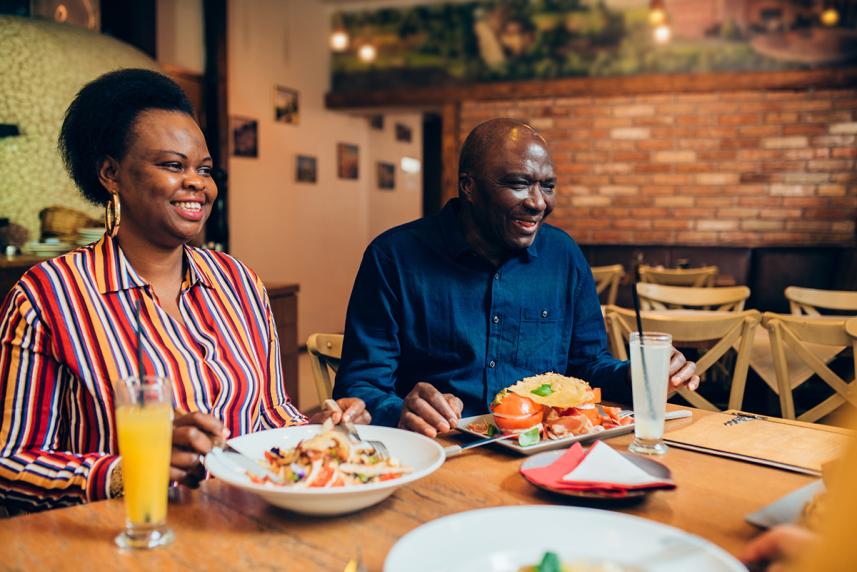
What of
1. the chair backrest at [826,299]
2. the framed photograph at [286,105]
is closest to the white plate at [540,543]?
the chair backrest at [826,299]

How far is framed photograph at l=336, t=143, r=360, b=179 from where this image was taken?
8.36 metres

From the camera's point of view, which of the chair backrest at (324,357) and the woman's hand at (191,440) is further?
the chair backrest at (324,357)

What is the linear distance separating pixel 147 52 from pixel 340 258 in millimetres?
3320

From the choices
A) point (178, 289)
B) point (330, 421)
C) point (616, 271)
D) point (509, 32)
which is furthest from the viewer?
point (509, 32)

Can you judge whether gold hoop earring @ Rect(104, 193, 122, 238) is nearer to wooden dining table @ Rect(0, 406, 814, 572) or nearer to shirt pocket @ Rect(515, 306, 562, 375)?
wooden dining table @ Rect(0, 406, 814, 572)

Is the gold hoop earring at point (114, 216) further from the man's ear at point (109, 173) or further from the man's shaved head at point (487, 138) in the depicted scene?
the man's shaved head at point (487, 138)

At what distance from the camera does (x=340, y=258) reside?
27.9 ft

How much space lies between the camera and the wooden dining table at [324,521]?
82 cm

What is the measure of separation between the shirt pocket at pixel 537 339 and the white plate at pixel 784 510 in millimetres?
888

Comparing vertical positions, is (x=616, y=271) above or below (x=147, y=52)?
below

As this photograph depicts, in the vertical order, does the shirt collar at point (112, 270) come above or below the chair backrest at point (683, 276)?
above

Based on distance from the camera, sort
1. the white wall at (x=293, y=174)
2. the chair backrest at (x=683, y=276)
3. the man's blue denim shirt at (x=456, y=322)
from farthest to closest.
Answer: the white wall at (x=293, y=174) → the chair backrest at (x=683, y=276) → the man's blue denim shirt at (x=456, y=322)

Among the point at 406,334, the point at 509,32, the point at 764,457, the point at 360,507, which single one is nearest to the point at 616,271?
the point at 509,32

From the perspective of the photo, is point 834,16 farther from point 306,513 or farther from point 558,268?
point 306,513
